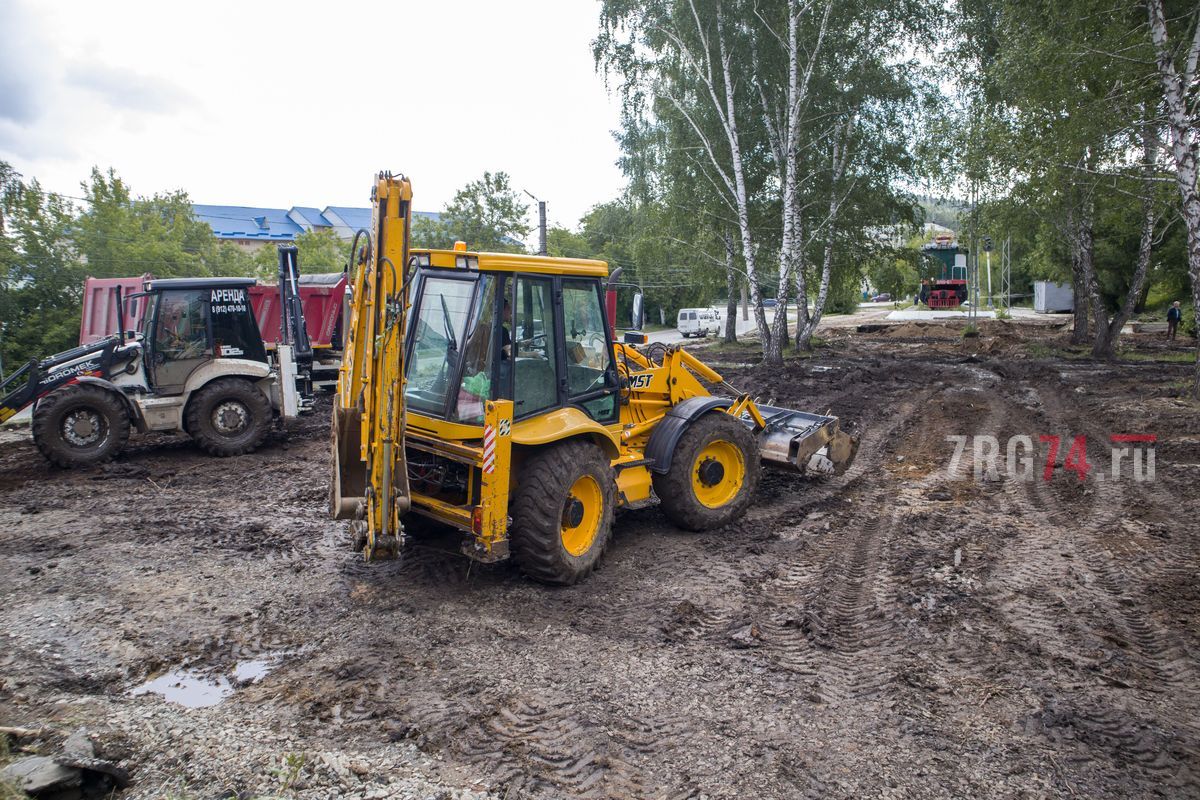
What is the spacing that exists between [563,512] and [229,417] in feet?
21.4

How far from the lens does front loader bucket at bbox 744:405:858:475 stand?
7926 mm

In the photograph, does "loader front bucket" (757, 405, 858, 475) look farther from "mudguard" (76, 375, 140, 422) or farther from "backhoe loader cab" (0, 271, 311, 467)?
"mudguard" (76, 375, 140, 422)

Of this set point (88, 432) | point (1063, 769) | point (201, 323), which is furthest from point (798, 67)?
point (1063, 769)

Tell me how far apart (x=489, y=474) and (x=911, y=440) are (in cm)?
736

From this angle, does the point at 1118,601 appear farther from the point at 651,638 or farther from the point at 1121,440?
the point at 1121,440

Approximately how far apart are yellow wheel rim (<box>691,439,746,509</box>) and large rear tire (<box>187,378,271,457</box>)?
20.5 feet

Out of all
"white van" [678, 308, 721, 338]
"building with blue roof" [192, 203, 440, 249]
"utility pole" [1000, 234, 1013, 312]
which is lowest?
"white van" [678, 308, 721, 338]

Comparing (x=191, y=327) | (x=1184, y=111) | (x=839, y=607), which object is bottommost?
(x=839, y=607)

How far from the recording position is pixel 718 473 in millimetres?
7027

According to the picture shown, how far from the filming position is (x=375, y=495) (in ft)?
15.8

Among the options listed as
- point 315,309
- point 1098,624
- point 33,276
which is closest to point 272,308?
point 315,309

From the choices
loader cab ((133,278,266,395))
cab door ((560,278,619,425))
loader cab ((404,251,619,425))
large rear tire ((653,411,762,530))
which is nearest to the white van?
loader cab ((133,278,266,395))

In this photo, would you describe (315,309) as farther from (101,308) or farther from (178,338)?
(178,338)

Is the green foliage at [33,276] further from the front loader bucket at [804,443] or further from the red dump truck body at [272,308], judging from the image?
the front loader bucket at [804,443]
